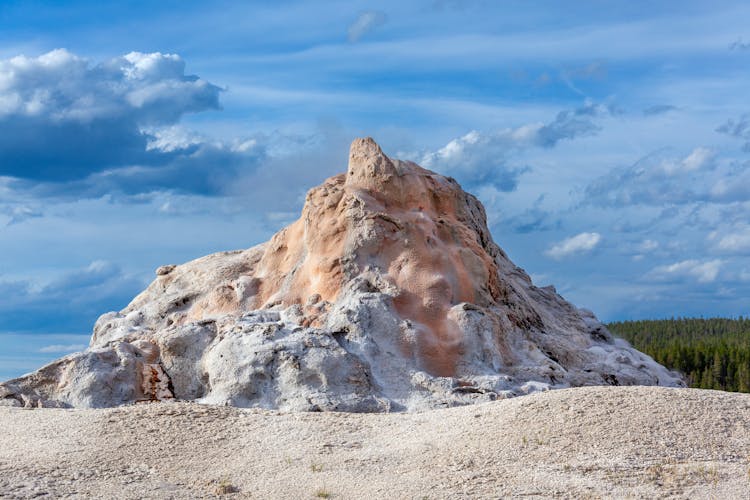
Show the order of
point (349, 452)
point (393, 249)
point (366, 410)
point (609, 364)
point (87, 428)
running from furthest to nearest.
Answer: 1. point (609, 364)
2. point (393, 249)
3. point (366, 410)
4. point (87, 428)
5. point (349, 452)

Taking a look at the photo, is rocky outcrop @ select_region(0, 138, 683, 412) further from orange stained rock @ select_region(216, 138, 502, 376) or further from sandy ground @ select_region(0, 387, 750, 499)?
sandy ground @ select_region(0, 387, 750, 499)

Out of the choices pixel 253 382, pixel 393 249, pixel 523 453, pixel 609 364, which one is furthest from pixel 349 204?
pixel 523 453

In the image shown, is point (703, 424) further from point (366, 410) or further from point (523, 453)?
point (366, 410)

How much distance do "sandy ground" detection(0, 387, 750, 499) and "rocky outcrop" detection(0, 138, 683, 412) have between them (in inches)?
66.1

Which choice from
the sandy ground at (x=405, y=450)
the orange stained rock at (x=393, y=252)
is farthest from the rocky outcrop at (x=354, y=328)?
the sandy ground at (x=405, y=450)

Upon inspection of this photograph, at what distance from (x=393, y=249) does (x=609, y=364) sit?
6.96 m

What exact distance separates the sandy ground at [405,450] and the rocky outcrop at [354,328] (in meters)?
1.68

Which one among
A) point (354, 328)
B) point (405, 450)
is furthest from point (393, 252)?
point (405, 450)

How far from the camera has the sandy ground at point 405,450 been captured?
14977 mm

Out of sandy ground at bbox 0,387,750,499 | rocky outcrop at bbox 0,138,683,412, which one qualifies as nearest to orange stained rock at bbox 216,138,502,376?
rocky outcrop at bbox 0,138,683,412

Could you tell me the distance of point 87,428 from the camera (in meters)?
18.2

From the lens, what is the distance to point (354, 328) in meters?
21.5

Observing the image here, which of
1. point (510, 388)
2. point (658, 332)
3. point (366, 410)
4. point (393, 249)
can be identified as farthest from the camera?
point (658, 332)

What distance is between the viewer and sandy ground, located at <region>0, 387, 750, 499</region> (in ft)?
49.1
